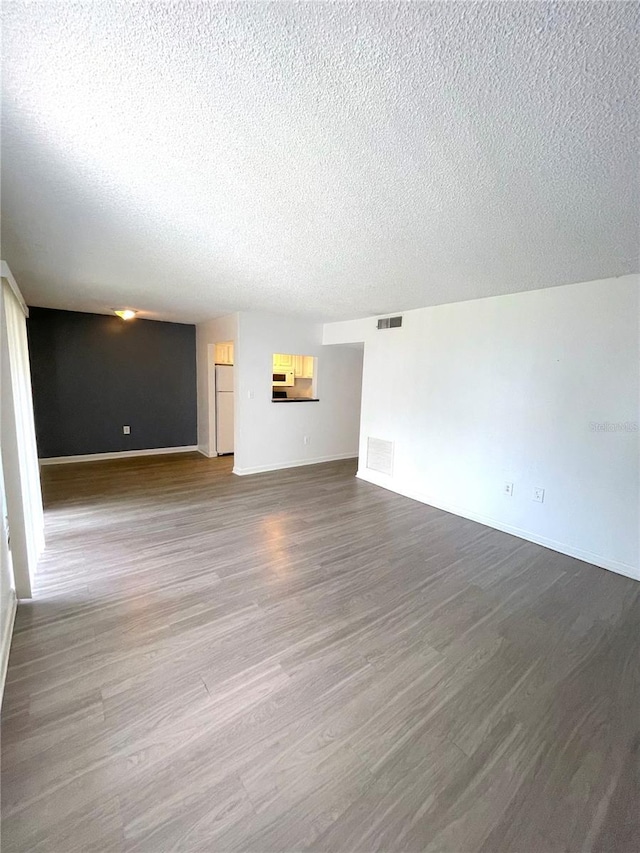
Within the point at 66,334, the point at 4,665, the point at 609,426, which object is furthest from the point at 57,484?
the point at 609,426

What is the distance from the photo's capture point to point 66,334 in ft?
17.5

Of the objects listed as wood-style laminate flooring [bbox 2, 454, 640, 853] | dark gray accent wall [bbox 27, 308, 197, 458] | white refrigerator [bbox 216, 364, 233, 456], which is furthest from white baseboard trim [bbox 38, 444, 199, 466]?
wood-style laminate flooring [bbox 2, 454, 640, 853]

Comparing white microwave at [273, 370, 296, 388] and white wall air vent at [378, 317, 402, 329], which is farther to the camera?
white microwave at [273, 370, 296, 388]

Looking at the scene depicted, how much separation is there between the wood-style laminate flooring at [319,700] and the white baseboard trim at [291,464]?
2.15 metres

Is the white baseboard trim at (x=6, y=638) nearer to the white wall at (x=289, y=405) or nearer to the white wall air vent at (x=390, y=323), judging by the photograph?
the white wall at (x=289, y=405)

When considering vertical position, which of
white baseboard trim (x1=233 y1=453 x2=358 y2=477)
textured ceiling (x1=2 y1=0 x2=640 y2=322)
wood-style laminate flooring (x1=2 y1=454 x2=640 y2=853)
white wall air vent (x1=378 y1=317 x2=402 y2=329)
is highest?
textured ceiling (x1=2 y1=0 x2=640 y2=322)

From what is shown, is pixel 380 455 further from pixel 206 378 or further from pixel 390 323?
pixel 206 378

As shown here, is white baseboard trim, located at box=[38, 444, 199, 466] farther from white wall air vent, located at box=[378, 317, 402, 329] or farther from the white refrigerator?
white wall air vent, located at box=[378, 317, 402, 329]

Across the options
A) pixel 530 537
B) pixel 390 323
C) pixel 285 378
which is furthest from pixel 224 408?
pixel 530 537

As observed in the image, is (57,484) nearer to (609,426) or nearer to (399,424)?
(399,424)

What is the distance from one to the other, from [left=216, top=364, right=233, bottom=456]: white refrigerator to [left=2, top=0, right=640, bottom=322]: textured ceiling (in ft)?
11.9

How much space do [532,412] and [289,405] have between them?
342 cm

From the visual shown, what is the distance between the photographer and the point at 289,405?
5551mm

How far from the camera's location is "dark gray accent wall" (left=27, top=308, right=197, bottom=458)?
17.3 feet
